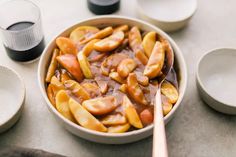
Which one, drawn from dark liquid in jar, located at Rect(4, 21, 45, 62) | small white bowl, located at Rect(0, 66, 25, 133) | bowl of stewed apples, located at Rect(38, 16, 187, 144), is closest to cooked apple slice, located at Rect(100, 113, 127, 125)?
bowl of stewed apples, located at Rect(38, 16, 187, 144)

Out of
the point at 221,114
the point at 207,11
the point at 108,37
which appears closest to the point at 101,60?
the point at 108,37

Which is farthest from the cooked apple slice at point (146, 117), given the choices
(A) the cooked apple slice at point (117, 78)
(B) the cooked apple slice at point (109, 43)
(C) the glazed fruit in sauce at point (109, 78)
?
(B) the cooked apple slice at point (109, 43)

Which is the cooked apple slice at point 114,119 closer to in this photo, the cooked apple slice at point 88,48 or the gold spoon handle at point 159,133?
the gold spoon handle at point 159,133

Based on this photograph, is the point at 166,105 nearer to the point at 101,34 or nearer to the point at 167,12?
the point at 101,34

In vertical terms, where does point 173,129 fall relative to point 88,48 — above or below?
below

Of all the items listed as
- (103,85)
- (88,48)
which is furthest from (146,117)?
(88,48)

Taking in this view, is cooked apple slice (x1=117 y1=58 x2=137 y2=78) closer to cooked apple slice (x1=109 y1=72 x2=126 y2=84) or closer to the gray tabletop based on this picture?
cooked apple slice (x1=109 y1=72 x2=126 y2=84)
